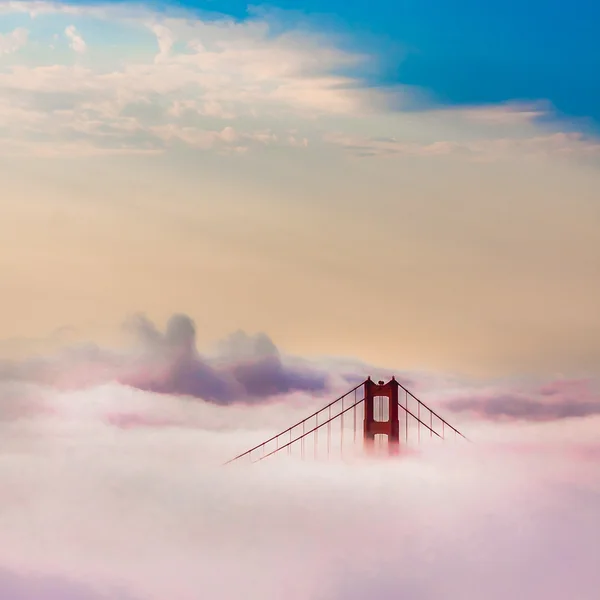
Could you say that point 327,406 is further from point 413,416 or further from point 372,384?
point 413,416

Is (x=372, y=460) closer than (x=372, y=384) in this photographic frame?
Yes

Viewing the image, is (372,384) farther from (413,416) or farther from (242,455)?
(242,455)

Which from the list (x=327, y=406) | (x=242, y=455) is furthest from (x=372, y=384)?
(x=242, y=455)

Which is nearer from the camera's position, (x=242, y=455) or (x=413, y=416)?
(x=242, y=455)

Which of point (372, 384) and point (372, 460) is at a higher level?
point (372, 384)

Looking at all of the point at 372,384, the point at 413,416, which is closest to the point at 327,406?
the point at 372,384

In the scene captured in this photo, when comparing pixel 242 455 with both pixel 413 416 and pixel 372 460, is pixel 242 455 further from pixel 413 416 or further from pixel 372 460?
pixel 413 416

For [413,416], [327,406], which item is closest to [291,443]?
[327,406]
